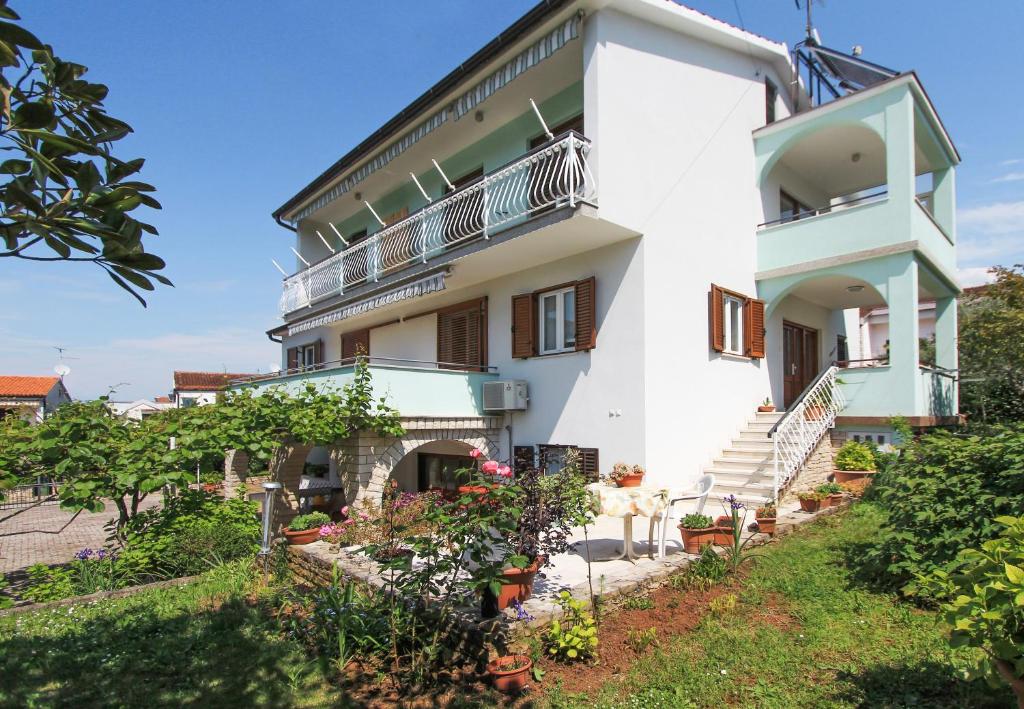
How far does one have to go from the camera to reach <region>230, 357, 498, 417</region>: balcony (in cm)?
1045

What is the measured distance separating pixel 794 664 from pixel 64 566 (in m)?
9.71

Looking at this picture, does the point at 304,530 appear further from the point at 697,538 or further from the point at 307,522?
the point at 697,538

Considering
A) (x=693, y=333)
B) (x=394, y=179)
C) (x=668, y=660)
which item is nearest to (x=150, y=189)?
(x=668, y=660)

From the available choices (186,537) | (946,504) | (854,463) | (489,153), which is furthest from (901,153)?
(186,537)

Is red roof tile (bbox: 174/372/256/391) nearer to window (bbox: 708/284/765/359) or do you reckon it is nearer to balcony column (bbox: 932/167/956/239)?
window (bbox: 708/284/765/359)

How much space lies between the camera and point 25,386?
36.8 m

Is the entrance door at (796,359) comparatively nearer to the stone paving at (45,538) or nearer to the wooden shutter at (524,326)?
the wooden shutter at (524,326)

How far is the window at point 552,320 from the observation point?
11.1 meters

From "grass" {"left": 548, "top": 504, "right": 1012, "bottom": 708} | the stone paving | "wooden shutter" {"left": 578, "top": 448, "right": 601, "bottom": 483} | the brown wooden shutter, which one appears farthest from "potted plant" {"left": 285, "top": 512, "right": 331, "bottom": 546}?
the brown wooden shutter

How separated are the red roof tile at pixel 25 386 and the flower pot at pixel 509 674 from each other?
43631mm

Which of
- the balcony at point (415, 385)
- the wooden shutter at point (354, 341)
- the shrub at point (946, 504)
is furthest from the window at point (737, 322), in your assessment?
the wooden shutter at point (354, 341)

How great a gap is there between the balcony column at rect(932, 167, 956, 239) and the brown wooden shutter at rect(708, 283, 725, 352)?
7730mm

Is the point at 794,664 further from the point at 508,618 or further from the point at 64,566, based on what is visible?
the point at 64,566

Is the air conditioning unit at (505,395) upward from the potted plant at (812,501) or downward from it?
upward
